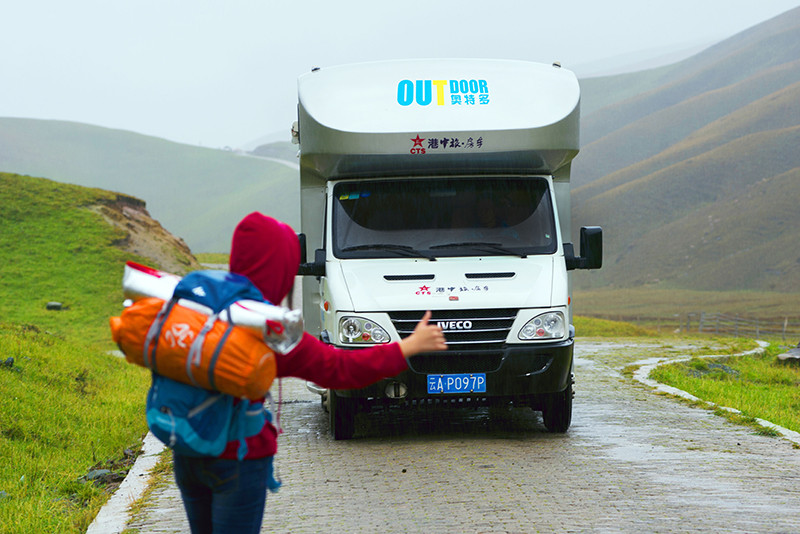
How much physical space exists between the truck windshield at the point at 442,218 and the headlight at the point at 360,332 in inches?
33.4

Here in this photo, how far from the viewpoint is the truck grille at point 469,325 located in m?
8.92

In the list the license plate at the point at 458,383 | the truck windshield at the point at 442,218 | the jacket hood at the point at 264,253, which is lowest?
the license plate at the point at 458,383

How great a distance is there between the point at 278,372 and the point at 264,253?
0.44 meters

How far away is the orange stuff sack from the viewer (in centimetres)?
337

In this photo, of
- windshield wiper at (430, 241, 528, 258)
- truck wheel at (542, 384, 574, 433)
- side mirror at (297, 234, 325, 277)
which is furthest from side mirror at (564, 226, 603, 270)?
side mirror at (297, 234, 325, 277)

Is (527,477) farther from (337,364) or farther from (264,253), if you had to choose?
(264,253)

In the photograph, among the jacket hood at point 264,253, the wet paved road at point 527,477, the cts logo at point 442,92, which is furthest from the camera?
the cts logo at point 442,92

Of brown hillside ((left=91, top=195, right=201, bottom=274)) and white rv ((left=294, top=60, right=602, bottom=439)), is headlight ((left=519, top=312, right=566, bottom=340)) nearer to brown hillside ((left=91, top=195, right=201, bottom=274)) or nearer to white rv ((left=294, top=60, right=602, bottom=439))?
white rv ((left=294, top=60, right=602, bottom=439))

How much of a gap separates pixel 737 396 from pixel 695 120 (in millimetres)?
187002

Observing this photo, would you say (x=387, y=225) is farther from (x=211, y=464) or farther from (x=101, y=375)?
(x=101, y=375)

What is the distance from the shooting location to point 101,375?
15234 millimetres

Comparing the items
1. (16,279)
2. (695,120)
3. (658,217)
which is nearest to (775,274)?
(658,217)

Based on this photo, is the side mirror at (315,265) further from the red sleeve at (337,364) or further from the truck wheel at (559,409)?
the red sleeve at (337,364)

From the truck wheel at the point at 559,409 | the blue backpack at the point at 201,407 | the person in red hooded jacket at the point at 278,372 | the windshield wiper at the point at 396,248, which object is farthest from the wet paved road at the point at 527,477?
the blue backpack at the point at 201,407
